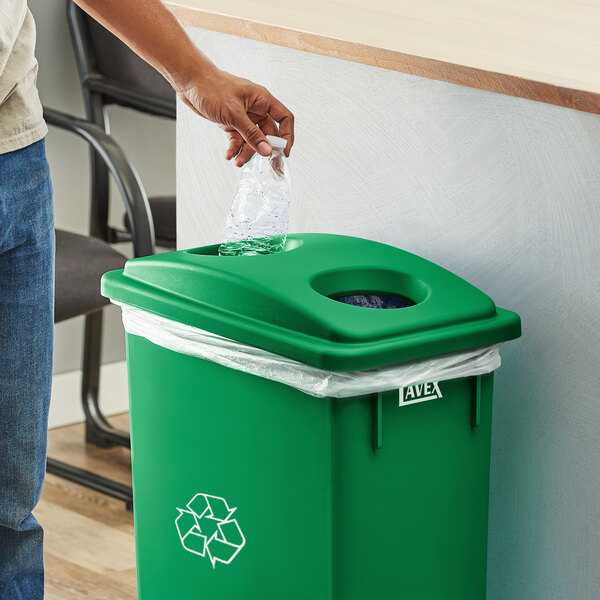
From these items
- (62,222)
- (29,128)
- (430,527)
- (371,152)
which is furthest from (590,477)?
(62,222)

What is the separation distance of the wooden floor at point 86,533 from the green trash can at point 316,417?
669 millimetres

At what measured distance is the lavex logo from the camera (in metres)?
1.40

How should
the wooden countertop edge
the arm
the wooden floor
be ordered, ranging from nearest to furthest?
1. the wooden countertop edge
2. the arm
3. the wooden floor

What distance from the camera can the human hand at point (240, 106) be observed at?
1.60 metres

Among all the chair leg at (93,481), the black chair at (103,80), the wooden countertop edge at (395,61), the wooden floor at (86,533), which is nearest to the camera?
the wooden countertop edge at (395,61)

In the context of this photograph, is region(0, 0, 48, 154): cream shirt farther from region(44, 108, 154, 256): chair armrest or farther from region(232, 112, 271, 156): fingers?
region(44, 108, 154, 256): chair armrest

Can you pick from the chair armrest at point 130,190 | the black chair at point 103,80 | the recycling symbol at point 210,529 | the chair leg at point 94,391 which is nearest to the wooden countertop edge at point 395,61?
the chair armrest at point 130,190

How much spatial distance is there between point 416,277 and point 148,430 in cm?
44

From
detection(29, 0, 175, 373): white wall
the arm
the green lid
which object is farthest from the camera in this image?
detection(29, 0, 175, 373): white wall

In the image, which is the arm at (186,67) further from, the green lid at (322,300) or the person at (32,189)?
the green lid at (322,300)

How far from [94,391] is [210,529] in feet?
4.47

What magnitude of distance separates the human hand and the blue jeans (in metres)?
0.23

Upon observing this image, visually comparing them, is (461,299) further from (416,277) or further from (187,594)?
(187,594)

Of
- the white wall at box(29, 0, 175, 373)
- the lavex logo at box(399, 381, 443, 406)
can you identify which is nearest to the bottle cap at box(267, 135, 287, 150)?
the lavex logo at box(399, 381, 443, 406)
